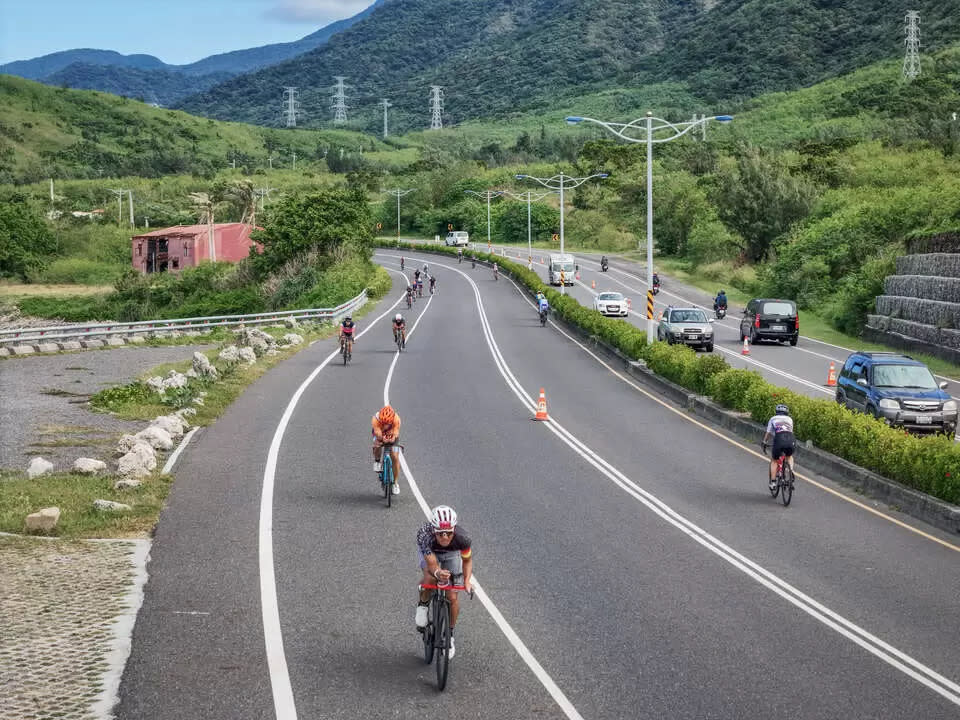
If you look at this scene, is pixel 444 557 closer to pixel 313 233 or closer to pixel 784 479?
pixel 784 479

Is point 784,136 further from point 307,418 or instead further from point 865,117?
point 307,418

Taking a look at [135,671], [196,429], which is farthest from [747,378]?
[135,671]

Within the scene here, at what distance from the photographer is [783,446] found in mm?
17938

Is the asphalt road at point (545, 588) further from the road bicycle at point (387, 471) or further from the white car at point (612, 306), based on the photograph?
the white car at point (612, 306)

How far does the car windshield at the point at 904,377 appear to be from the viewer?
998 inches

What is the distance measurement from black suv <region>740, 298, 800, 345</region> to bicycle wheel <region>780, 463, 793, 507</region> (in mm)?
31132

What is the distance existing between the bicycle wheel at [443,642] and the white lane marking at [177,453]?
37.0 ft

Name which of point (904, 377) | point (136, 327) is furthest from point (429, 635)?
point (136, 327)

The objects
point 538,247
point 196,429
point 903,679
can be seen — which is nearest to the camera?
point 903,679

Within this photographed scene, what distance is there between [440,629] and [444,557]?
647 millimetres

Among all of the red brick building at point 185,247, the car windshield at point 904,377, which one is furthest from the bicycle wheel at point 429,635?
the red brick building at point 185,247

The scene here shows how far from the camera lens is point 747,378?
27000 millimetres

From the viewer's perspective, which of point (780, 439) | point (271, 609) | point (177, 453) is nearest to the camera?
point (271, 609)

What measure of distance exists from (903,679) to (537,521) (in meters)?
7.22
